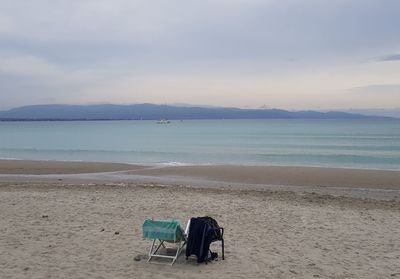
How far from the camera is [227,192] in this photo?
1303cm

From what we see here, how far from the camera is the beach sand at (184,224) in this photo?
577 cm

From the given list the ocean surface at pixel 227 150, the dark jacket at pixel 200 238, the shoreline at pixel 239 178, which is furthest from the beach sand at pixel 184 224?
the ocean surface at pixel 227 150

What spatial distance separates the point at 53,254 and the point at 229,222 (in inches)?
137

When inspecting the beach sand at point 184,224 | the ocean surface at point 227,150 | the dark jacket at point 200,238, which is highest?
the dark jacket at point 200,238

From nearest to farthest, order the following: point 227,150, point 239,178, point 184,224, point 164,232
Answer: point 164,232
point 184,224
point 239,178
point 227,150

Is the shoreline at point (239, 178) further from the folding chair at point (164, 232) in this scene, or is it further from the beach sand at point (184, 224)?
the folding chair at point (164, 232)

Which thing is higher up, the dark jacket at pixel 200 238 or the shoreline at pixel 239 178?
the dark jacket at pixel 200 238

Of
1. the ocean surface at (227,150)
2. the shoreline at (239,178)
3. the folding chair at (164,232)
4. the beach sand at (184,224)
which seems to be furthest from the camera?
the ocean surface at (227,150)

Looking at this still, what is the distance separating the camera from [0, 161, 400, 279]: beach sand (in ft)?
18.9

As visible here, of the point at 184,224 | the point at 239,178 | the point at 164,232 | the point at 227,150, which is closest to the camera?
the point at 164,232

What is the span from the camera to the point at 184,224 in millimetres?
8484

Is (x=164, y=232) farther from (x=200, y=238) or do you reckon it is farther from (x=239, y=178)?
(x=239, y=178)

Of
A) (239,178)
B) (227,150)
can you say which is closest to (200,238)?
(239,178)

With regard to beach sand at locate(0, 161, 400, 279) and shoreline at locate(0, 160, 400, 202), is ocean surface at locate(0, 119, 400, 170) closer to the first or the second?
shoreline at locate(0, 160, 400, 202)
